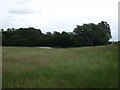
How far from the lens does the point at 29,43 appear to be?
5081 centimetres

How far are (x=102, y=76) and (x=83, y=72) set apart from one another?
0.73m

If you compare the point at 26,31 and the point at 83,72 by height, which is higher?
the point at 26,31

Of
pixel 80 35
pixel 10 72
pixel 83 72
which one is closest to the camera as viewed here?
pixel 83 72

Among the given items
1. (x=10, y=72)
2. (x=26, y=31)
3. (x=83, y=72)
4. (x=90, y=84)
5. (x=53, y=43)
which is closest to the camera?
(x=90, y=84)

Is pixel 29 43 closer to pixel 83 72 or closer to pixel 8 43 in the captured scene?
pixel 8 43

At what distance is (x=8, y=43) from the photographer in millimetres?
48531

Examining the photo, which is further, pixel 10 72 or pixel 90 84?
pixel 10 72

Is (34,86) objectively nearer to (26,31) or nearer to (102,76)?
(102,76)

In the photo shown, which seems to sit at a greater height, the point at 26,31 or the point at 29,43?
the point at 26,31

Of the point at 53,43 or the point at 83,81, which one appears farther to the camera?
the point at 53,43

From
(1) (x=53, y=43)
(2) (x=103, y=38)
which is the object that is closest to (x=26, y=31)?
(1) (x=53, y=43)

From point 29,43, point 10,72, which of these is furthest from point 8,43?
point 10,72

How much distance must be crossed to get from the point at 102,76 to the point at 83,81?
1.98 feet

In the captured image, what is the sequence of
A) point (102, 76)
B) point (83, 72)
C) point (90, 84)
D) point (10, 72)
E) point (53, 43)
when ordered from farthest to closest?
point (53, 43) < point (10, 72) < point (83, 72) < point (102, 76) < point (90, 84)
